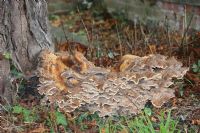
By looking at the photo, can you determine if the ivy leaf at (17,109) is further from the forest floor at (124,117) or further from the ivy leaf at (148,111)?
the ivy leaf at (148,111)

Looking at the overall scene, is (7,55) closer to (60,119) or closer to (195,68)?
(60,119)

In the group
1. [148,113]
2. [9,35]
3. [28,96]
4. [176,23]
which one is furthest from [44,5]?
[176,23]

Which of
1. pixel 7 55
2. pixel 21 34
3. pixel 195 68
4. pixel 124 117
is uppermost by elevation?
pixel 21 34

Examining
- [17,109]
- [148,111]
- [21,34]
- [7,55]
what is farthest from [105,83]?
[21,34]

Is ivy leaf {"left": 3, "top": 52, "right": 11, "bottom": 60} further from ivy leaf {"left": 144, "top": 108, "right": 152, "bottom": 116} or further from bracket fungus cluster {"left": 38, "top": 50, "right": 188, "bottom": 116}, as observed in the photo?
ivy leaf {"left": 144, "top": 108, "right": 152, "bottom": 116}

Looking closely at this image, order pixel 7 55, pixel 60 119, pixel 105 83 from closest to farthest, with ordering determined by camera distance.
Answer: pixel 105 83, pixel 60 119, pixel 7 55

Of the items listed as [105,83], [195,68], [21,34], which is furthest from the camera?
[195,68]

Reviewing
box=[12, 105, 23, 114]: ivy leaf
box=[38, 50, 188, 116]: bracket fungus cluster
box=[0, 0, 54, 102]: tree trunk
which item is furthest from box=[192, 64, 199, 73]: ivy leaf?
box=[12, 105, 23, 114]: ivy leaf

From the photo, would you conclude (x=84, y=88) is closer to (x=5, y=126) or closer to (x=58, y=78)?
(x=58, y=78)
